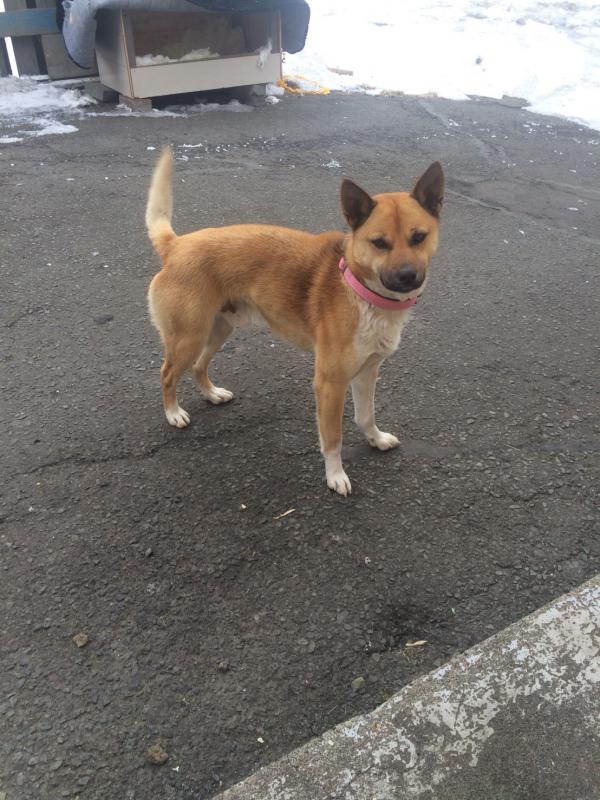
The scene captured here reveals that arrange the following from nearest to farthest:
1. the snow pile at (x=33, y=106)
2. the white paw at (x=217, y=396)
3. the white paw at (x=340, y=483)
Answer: the white paw at (x=340, y=483), the white paw at (x=217, y=396), the snow pile at (x=33, y=106)

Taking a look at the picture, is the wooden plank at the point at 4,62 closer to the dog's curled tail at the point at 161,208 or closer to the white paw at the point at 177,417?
the dog's curled tail at the point at 161,208

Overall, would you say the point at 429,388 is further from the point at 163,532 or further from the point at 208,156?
the point at 208,156

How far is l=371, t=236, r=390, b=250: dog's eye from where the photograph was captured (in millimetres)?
2275

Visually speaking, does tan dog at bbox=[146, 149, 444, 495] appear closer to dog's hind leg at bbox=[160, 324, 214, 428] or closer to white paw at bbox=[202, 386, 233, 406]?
dog's hind leg at bbox=[160, 324, 214, 428]

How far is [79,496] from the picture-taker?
103 inches

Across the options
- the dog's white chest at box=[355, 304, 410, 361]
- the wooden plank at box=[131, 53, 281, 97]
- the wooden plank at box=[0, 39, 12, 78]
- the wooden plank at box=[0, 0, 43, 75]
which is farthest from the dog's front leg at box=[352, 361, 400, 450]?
the wooden plank at box=[0, 39, 12, 78]

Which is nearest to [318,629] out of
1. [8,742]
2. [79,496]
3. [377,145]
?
[8,742]

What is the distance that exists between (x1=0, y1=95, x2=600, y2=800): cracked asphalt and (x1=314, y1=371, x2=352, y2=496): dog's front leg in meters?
0.09

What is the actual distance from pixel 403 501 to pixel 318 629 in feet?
2.54

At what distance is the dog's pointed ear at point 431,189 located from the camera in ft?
7.68

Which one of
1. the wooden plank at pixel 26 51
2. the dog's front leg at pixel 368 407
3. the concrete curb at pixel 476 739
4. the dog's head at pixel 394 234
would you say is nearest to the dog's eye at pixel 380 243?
the dog's head at pixel 394 234

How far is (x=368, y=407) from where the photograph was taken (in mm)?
2812

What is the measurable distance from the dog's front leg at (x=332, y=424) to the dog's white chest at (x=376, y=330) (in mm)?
176

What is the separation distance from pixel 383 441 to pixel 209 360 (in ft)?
3.32
